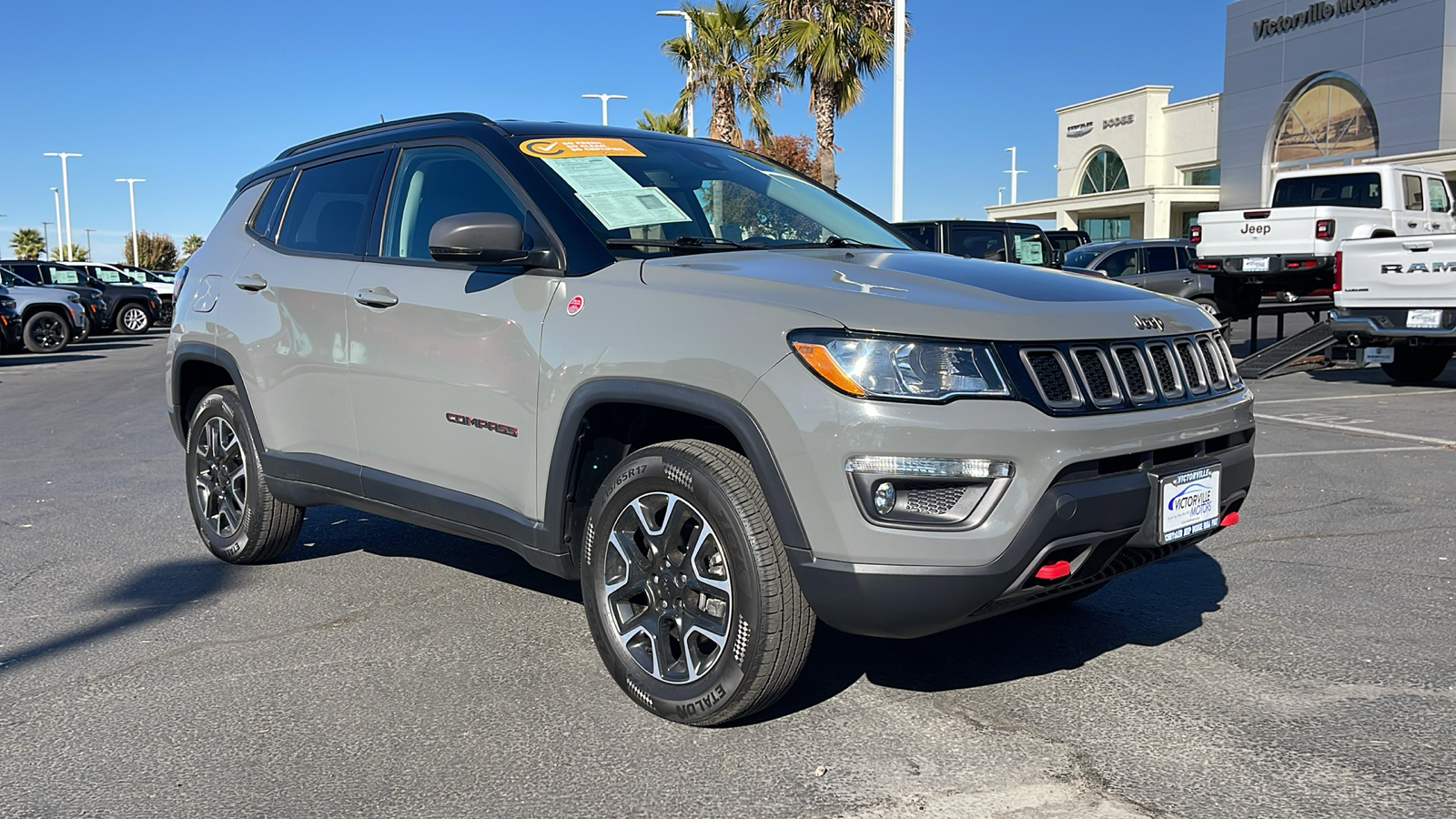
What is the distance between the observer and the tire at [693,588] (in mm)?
3291

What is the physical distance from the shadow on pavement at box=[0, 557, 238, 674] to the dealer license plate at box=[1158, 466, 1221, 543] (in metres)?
3.79

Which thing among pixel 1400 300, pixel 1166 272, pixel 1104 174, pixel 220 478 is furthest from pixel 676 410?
pixel 1104 174

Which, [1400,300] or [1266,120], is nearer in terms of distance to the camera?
[1400,300]

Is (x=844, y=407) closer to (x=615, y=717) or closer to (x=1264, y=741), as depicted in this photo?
(x=615, y=717)

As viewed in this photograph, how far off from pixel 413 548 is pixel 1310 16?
41509 millimetres

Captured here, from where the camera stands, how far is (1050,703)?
12.3 ft

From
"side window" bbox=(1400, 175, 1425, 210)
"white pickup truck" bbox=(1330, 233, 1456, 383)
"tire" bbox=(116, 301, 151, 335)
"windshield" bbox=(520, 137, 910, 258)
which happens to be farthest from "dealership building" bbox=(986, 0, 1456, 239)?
"windshield" bbox=(520, 137, 910, 258)

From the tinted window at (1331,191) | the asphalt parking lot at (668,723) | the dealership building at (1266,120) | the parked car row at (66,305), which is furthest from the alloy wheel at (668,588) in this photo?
the dealership building at (1266,120)

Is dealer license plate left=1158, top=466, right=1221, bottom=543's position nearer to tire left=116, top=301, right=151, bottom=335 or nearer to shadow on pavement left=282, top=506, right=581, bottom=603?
shadow on pavement left=282, top=506, right=581, bottom=603

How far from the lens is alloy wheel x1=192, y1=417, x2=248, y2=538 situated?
554 cm

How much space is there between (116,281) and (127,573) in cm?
3202

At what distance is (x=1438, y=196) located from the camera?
18.6 metres

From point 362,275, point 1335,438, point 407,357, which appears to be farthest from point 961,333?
point 1335,438

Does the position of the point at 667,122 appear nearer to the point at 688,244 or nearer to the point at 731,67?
the point at 731,67
